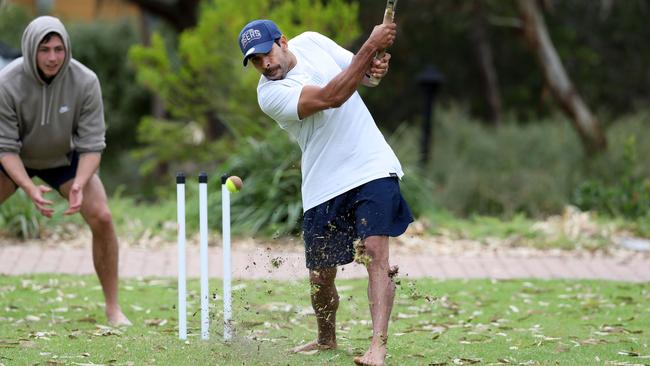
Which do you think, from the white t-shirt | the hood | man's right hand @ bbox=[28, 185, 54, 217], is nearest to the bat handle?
the white t-shirt

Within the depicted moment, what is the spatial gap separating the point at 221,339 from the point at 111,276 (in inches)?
48.0

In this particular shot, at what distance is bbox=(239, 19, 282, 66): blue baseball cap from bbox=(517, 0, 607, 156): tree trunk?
30.9 feet

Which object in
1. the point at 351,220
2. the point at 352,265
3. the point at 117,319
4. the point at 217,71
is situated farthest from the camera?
the point at 217,71

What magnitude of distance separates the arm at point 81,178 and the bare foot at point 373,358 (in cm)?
203

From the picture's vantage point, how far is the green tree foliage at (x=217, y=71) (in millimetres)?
13102

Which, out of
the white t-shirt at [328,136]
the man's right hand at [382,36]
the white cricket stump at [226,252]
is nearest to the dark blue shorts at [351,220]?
the white t-shirt at [328,136]

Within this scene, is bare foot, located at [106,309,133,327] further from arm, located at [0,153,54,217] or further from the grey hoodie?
the grey hoodie

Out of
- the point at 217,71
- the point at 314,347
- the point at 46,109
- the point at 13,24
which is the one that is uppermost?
the point at 13,24

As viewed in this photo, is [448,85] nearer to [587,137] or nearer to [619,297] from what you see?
[587,137]

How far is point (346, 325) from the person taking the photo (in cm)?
673

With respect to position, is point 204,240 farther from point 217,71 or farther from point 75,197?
point 217,71

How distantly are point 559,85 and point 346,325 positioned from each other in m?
8.29

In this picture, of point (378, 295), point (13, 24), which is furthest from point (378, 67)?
point (13, 24)

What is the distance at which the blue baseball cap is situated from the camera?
4938 mm
